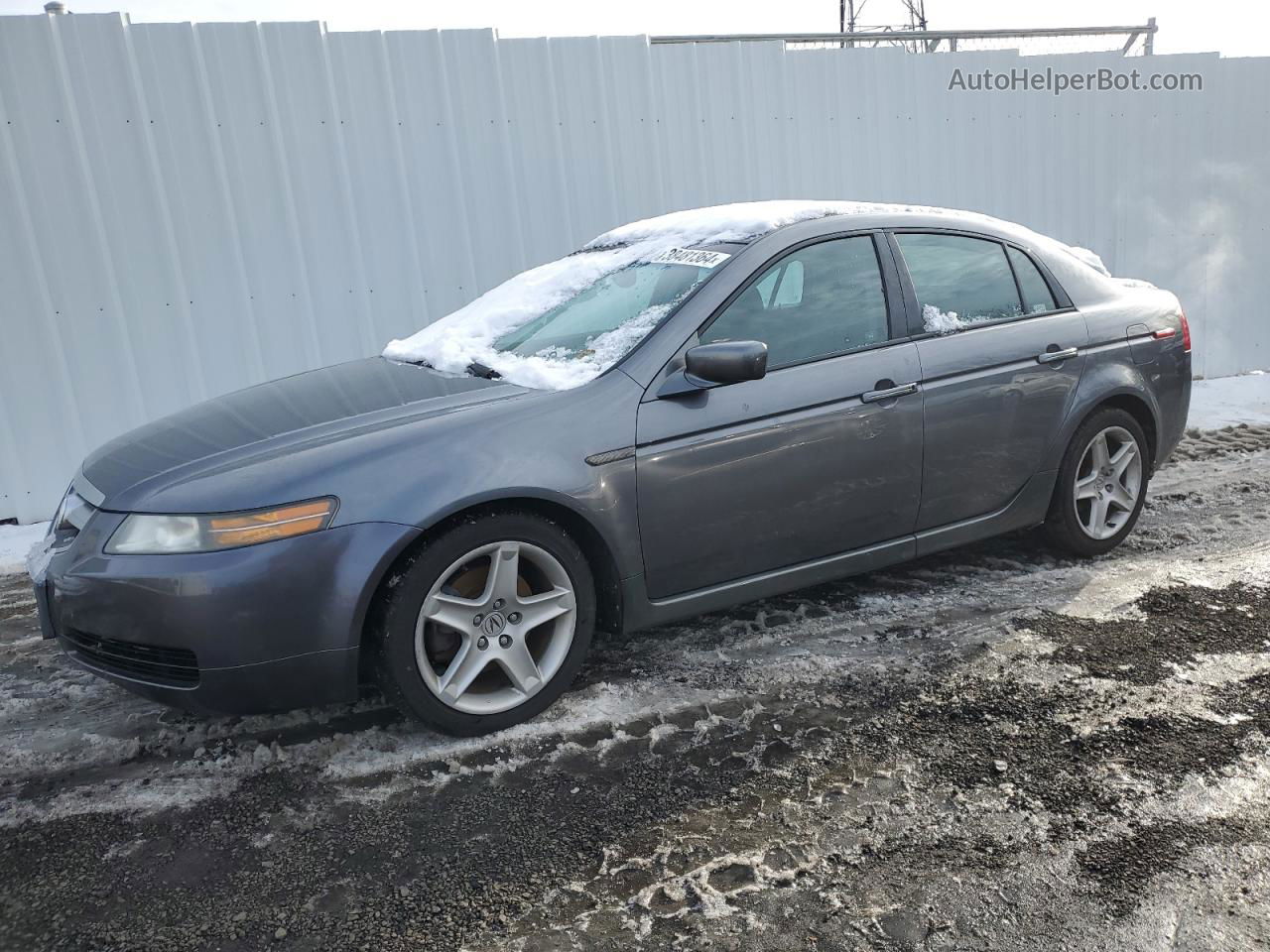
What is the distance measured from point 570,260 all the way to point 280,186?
2800 millimetres

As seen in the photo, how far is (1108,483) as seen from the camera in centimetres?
436

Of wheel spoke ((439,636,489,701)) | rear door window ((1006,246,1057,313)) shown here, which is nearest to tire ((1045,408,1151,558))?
rear door window ((1006,246,1057,313))

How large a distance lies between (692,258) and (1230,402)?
6.22 m

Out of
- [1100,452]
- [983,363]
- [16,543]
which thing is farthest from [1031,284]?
[16,543]

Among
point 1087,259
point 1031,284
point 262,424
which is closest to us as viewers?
point 262,424

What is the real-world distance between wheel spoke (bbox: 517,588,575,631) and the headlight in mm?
676

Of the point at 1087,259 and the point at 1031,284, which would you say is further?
the point at 1087,259

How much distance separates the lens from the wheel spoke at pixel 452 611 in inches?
113

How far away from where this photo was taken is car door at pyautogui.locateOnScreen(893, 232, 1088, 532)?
12.3 feet

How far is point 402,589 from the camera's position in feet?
9.18

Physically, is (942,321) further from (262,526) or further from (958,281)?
(262,526)

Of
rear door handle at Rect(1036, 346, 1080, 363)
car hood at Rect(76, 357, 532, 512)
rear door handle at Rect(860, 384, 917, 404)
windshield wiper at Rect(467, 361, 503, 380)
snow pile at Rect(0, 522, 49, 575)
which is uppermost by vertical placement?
windshield wiper at Rect(467, 361, 503, 380)

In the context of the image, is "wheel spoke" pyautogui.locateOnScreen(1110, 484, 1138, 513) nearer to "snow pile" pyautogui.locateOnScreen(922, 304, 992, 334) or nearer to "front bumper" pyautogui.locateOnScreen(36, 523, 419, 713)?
"snow pile" pyautogui.locateOnScreen(922, 304, 992, 334)

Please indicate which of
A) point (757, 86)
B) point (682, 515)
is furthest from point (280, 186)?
point (682, 515)
